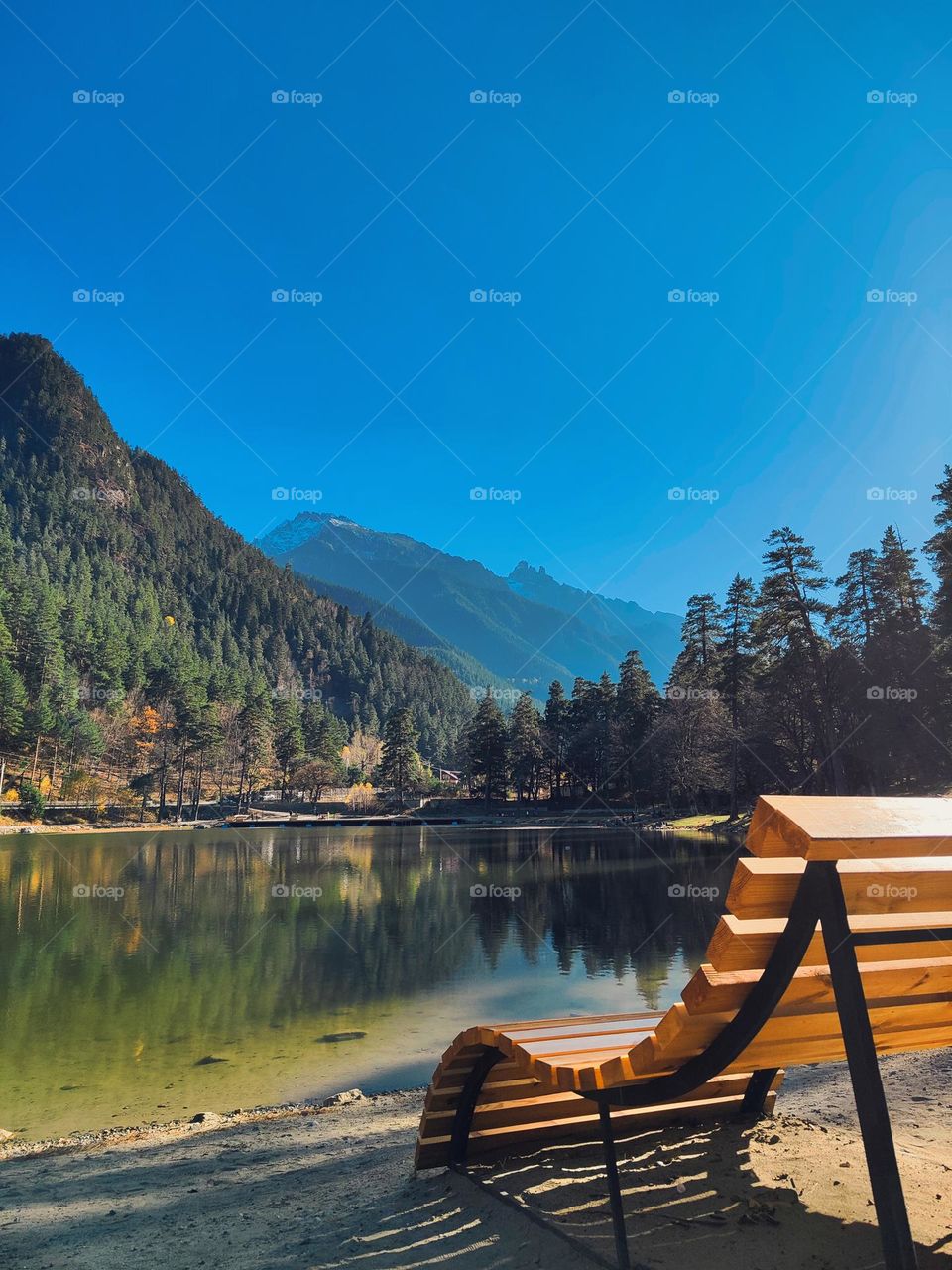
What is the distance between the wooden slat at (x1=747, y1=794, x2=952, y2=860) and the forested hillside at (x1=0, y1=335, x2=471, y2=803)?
6731cm

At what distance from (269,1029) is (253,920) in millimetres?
9577

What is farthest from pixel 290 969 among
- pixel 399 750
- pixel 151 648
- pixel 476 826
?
pixel 151 648

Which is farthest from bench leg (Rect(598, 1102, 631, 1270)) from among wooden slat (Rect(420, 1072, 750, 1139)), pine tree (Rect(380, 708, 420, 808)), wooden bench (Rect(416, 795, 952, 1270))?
pine tree (Rect(380, 708, 420, 808))

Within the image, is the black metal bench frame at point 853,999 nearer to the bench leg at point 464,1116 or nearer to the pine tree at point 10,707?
the bench leg at point 464,1116

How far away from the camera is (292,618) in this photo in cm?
18812

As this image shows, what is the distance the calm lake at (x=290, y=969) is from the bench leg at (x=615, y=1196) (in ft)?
18.9

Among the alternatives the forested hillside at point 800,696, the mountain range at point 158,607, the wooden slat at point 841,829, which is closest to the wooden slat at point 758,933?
the wooden slat at point 841,829

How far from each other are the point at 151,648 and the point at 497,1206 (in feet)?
386

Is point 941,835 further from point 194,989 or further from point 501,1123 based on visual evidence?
point 194,989

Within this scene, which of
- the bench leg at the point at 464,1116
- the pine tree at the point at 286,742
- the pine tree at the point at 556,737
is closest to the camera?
the bench leg at the point at 464,1116

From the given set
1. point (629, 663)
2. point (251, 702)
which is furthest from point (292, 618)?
point (629, 663)

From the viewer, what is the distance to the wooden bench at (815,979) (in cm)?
198

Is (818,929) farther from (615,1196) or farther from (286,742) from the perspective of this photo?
(286,742)

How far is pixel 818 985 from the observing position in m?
2.44
